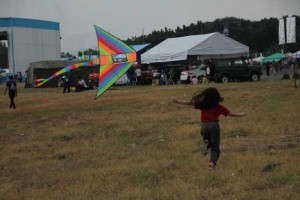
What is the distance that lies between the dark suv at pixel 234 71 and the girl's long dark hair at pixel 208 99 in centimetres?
3055

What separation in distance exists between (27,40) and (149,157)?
9051 cm

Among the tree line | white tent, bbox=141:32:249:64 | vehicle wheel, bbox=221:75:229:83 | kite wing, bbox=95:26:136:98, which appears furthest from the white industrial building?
kite wing, bbox=95:26:136:98

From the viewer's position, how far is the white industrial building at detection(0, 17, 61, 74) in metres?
94.6

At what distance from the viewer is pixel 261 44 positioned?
142750mm

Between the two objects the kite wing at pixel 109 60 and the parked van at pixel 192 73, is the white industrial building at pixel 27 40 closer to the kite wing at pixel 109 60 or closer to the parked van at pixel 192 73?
the parked van at pixel 192 73

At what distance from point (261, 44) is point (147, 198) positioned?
139746mm

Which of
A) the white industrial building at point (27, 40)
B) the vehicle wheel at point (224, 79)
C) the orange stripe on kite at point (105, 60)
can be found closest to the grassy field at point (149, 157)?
the orange stripe on kite at point (105, 60)

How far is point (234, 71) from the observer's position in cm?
3912

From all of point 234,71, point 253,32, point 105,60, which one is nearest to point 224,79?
point 234,71

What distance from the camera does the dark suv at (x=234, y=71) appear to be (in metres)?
39.1

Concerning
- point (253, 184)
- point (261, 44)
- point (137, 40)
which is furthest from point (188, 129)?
point (261, 44)

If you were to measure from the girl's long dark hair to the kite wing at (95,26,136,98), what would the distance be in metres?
13.7

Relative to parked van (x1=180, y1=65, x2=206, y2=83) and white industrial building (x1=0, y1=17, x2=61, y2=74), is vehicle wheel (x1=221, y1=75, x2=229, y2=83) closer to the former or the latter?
parked van (x1=180, y1=65, x2=206, y2=83)

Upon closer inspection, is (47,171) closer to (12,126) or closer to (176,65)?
(12,126)
